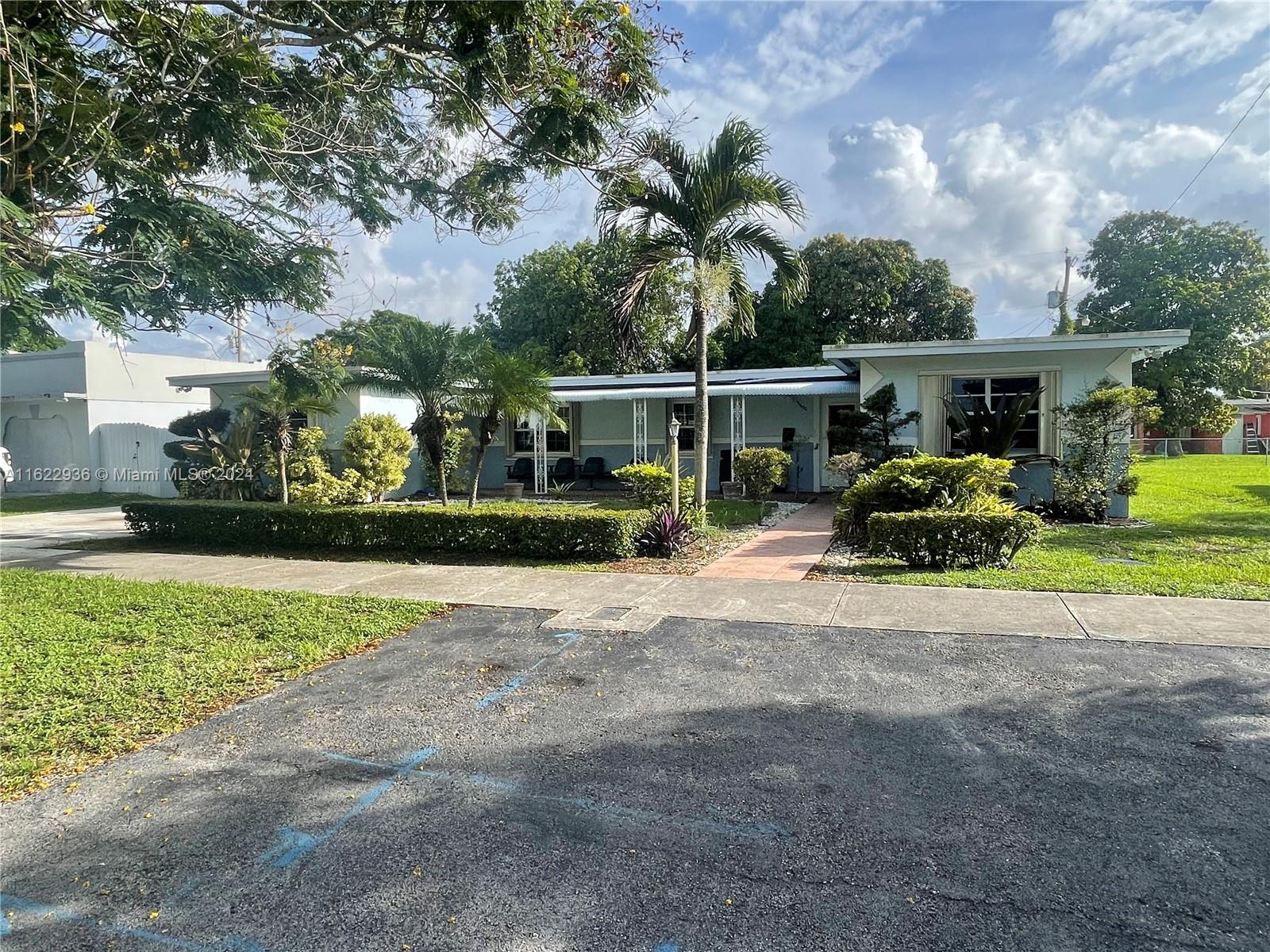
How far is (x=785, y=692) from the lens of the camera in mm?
4578

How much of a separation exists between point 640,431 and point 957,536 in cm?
1133

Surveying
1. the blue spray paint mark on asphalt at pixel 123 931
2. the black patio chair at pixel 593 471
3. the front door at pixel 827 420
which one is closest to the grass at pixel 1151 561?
the front door at pixel 827 420

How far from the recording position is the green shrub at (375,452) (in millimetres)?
14750

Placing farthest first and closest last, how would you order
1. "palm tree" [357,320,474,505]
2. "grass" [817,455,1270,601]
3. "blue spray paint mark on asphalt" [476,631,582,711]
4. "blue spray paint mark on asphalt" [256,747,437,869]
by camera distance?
"palm tree" [357,320,474,505], "grass" [817,455,1270,601], "blue spray paint mark on asphalt" [476,631,582,711], "blue spray paint mark on asphalt" [256,747,437,869]

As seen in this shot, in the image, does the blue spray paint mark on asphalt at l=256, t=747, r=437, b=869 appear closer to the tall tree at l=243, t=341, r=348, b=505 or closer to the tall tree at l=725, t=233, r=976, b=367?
the tall tree at l=243, t=341, r=348, b=505

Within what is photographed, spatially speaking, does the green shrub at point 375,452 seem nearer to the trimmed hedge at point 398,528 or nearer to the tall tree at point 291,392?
the tall tree at point 291,392

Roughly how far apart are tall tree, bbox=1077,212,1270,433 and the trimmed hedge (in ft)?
82.4

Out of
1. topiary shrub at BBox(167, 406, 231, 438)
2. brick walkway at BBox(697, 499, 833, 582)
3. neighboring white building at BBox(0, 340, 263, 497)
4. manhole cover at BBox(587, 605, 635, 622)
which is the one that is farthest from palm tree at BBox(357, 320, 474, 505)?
neighboring white building at BBox(0, 340, 263, 497)

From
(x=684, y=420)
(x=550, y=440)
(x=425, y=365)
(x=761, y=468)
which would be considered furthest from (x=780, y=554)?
(x=550, y=440)

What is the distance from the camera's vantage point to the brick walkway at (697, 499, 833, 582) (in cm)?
830

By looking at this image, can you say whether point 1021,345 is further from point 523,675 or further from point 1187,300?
point 1187,300

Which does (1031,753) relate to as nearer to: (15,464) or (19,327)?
(19,327)

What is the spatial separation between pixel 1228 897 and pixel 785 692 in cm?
231

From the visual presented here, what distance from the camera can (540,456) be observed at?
19078mm
